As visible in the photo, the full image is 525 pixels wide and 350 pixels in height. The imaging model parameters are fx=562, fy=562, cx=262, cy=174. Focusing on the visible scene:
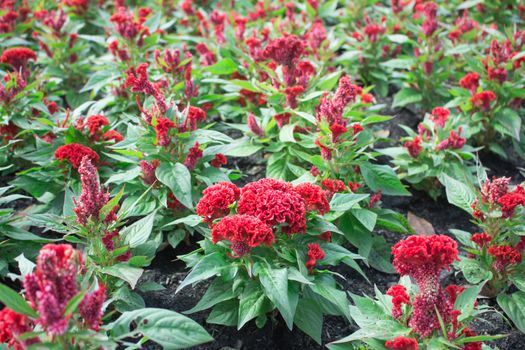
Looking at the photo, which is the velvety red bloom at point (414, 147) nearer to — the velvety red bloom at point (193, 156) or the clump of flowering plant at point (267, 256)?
the clump of flowering plant at point (267, 256)

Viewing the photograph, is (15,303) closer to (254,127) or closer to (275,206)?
(275,206)

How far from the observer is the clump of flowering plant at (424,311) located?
8.31 ft

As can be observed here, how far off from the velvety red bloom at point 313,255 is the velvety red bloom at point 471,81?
8.48ft

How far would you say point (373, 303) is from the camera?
2.88 meters

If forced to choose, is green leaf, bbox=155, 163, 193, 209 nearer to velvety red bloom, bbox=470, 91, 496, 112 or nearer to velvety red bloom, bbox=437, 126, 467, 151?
velvety red bloom, bbox=437, 126, 467, 151

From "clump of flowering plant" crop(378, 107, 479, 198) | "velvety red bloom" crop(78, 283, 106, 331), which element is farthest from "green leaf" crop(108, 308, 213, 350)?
"clump of flowering plant" crop(378, 107, 479, 198)

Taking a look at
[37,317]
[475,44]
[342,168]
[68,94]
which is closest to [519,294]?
[342,168]

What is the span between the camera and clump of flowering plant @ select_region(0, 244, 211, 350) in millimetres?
2078

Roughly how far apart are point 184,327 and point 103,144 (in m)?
2.08

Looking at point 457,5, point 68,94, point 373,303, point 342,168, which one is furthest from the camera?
point 457,5

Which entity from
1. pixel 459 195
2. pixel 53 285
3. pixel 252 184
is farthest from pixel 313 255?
pixel 53 285

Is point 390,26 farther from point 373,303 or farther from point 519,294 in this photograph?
point 373,303

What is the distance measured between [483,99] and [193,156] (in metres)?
2.60

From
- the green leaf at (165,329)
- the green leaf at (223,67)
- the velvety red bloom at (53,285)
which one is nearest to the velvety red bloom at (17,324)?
the velvety red bloom at (53,285)
